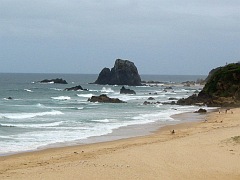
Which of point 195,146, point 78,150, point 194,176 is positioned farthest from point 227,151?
point 78,150

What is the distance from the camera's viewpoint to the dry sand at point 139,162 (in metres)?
12.5

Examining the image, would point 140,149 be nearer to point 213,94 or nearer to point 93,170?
point 93,170

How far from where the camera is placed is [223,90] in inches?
1984

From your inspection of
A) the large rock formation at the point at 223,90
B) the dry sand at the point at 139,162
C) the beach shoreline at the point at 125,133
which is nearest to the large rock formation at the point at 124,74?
the large rock formation at the point at 223,90

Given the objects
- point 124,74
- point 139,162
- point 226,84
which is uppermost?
point 124,74

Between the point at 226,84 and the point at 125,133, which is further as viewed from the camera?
the point at 226,84

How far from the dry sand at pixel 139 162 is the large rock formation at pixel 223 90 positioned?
2989cm

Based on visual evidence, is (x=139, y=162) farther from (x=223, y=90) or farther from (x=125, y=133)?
(x=223, y=90)

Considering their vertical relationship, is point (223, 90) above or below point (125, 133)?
above

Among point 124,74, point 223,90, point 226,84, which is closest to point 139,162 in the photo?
point 223,90

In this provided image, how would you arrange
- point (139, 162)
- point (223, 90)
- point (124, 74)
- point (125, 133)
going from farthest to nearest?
point (124, 74), point (223, 90), point (125, 133), point (139, 162)

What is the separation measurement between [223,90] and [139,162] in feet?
125

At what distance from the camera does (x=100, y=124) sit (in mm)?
30094

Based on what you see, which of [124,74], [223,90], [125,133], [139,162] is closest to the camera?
[139,162]
